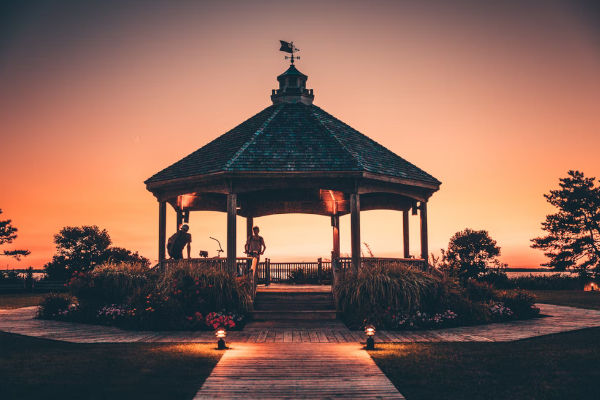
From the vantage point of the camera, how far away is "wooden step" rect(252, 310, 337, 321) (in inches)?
562

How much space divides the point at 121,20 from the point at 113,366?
45.9 ft

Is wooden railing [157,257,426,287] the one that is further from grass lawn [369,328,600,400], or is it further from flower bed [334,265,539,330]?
grass lawn [369,328,600,400]

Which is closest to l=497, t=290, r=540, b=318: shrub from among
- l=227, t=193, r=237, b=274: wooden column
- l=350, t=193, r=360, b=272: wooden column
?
l=350, t=193, r=360, b=272: wooden column

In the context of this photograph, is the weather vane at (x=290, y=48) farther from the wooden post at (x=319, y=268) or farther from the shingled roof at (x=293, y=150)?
the wooden post at (x=319, y=268)

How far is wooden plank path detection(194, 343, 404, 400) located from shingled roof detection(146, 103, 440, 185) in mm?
6777

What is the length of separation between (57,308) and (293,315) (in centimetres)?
729

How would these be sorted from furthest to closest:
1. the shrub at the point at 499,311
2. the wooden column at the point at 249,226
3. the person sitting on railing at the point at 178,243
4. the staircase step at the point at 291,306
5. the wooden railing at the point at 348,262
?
1. the wooden column at the point at 249,226
2. the person sitting on railing at the point at 178,243
3. the wooden railing at the point at 348,262
4. the staircase step at the point at 291,306
5. the shrub at the point at 499,311

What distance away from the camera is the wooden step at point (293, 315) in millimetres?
14273

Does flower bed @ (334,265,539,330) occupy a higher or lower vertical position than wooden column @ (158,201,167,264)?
lower

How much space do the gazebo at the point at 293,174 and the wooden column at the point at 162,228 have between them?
1.4 inches

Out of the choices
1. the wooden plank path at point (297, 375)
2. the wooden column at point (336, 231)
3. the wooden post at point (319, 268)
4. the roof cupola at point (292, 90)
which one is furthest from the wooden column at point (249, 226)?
the wooden plank path at point (297, 375)

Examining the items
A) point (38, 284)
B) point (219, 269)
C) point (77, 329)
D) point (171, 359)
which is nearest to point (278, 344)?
point (171, 359)

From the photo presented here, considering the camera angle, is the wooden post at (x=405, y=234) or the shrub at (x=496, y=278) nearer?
the wooden post at (x=405, y=234)

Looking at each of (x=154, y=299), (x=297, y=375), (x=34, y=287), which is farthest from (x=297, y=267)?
(x=297, y=375)
